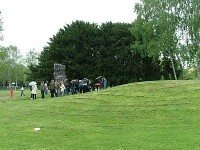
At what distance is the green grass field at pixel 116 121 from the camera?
12023 millimetres

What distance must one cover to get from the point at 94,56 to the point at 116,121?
1491 inches

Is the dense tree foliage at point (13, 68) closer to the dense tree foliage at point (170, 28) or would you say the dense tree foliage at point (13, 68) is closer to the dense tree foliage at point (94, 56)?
the dense tree foliage at point (94, 56)

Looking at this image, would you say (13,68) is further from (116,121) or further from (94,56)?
(116,121)

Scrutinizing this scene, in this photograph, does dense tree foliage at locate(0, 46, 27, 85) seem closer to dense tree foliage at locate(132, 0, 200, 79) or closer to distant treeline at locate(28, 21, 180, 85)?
distant treeline at locate(28, 21, 180, 85)

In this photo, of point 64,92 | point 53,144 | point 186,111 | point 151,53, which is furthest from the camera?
point 151,53

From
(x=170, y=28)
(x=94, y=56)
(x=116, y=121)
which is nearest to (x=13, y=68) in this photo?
(x=94, y=56)

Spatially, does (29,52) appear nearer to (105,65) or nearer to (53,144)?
(105,65)

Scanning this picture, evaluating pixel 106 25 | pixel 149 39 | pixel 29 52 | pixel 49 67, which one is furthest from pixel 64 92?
A: pixel 29 52

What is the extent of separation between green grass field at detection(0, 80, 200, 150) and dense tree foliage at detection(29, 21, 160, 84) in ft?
86.9

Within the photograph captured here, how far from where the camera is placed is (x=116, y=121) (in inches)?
698

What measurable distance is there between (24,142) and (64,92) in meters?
25.1

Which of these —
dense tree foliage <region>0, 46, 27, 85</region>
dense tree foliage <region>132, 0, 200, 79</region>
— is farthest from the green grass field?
dense tree foliage <region>0, 46, 27, 85</region>

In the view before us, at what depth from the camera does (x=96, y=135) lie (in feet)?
45.0

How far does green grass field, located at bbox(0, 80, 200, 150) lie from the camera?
473 inches
